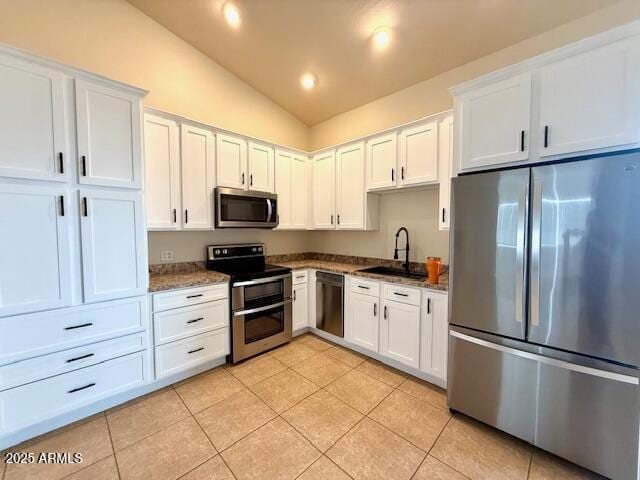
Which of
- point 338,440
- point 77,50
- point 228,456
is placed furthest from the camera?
point 77,50

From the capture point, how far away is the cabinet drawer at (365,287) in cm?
274

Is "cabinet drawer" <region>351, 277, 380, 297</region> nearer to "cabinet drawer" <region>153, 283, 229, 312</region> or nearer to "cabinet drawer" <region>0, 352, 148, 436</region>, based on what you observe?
"cabinet drawer" <region>153, 283, 229, 312</region>

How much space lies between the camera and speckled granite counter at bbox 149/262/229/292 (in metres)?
2.29

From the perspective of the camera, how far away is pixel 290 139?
407cm

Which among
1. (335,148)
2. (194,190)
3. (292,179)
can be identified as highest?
(335,148)

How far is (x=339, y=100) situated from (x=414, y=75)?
3.35 feet

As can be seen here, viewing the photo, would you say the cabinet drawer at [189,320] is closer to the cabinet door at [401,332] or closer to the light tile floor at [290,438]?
the light tile floor at [290,438]

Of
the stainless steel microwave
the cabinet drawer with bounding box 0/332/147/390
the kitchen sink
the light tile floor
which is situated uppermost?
the stainless steel microwave

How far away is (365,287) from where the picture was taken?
9.30 ft

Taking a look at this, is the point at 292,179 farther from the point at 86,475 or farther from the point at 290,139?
the point at 86,475

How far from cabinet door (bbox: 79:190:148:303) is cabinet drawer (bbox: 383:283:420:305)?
2157 millimetres

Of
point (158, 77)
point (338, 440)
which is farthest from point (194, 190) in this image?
point (338, 440)

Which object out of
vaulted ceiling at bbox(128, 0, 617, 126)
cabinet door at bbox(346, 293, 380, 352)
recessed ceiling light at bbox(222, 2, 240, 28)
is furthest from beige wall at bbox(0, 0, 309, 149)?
cabinet door at bbox(346, 293, 380, 352)

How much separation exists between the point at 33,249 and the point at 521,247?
3090mm
